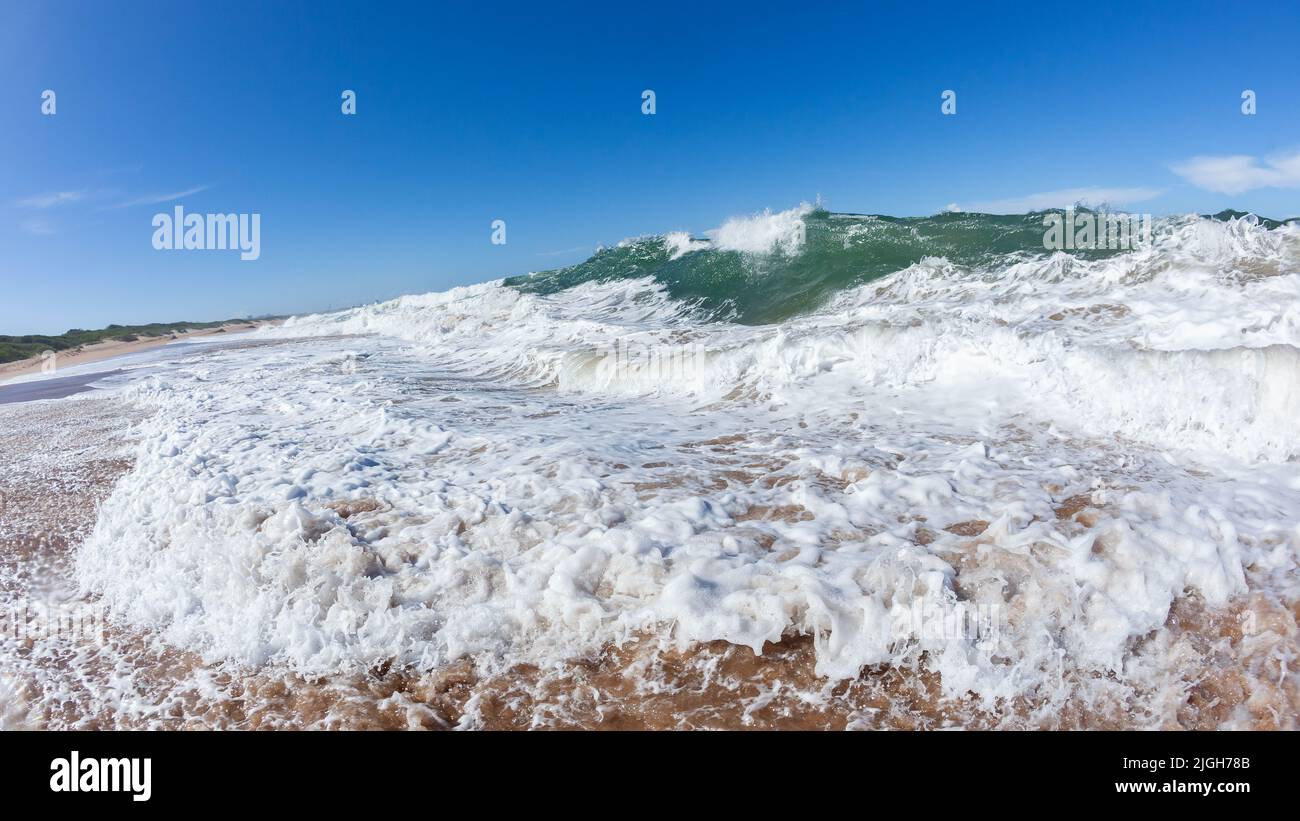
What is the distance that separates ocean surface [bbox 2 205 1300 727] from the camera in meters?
2.82

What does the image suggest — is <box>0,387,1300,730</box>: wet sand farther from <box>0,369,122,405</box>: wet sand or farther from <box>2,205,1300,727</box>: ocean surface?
<box>0,369,122,405</box>: wet sand

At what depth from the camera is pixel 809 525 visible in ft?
13.1

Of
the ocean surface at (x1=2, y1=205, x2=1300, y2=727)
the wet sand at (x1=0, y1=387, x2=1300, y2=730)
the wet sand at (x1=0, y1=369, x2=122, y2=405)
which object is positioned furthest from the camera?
the wet sand at (x1=0, y1=369, x2=122, y2=405)

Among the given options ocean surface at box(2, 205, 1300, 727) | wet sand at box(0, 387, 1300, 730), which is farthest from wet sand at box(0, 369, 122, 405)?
wet sand at box(0, 387, 1300, 730)

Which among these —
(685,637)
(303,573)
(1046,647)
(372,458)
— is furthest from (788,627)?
(372,458)

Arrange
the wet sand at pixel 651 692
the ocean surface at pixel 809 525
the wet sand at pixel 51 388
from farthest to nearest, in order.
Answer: the wet sand at pixel 51 388 → the ocean surface at pixel 809 525 → the wet sand at pixel 651 692

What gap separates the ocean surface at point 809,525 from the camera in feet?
9.25

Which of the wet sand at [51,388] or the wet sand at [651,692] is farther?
the wet sand at [51,388]

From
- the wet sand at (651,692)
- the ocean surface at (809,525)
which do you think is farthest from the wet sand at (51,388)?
the wet sand at (651,692)

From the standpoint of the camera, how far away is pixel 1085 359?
625 cm

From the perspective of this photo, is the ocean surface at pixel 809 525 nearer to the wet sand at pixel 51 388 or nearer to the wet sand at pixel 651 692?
the wet sand at pixel 651 692

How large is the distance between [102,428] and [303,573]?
7756mm
